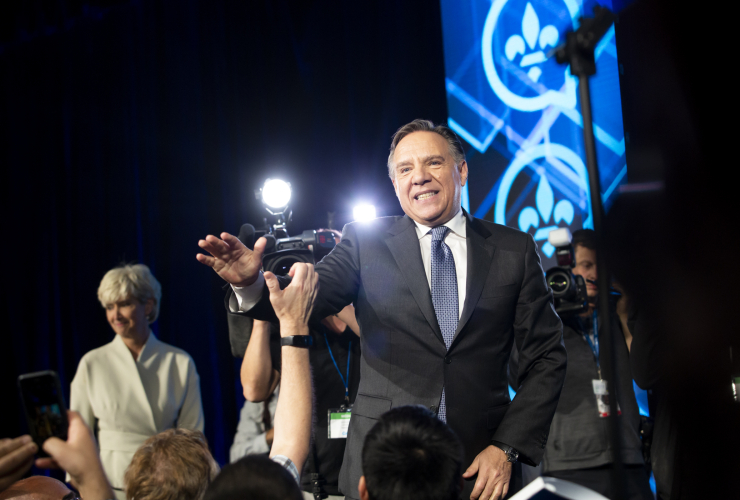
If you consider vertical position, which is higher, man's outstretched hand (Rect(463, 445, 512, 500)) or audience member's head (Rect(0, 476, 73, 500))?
audience member's head (Rect(0, 476, 73, 500))

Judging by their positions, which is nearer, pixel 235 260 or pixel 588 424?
pixel 235 260

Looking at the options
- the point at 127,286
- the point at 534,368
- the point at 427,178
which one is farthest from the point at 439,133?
the point at 127,286

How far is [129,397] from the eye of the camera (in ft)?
9.27

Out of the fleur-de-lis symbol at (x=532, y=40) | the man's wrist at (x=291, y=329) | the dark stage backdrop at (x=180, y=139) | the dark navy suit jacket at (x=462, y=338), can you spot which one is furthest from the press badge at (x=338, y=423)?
the fleur-de-lis symbol at (x=532, y=40)

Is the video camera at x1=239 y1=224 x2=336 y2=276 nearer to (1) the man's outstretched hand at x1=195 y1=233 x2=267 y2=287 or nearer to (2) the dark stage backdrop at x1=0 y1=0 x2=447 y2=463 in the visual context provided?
(1) the man's outstretched hand at x1=195 y1=233 x2=267 y2=287

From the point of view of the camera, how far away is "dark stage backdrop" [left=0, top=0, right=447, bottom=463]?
396 centimetres

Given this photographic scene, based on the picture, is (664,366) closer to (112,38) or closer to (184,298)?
(184,298)

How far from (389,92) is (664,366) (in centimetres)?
248

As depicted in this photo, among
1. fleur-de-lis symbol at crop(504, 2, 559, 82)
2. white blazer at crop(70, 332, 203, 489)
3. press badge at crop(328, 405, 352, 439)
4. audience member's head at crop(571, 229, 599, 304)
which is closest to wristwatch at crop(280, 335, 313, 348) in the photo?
press badge at crop(328, 405, 352, 439)

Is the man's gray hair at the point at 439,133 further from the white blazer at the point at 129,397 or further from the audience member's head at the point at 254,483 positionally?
the white blazer at the point at 129,397

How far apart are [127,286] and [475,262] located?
2027 mm

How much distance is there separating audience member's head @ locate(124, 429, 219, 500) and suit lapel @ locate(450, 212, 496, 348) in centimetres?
71

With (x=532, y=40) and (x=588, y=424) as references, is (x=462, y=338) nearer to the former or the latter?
(x=588, y=424)

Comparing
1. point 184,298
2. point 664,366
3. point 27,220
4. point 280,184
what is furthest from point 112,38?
point 664,366
